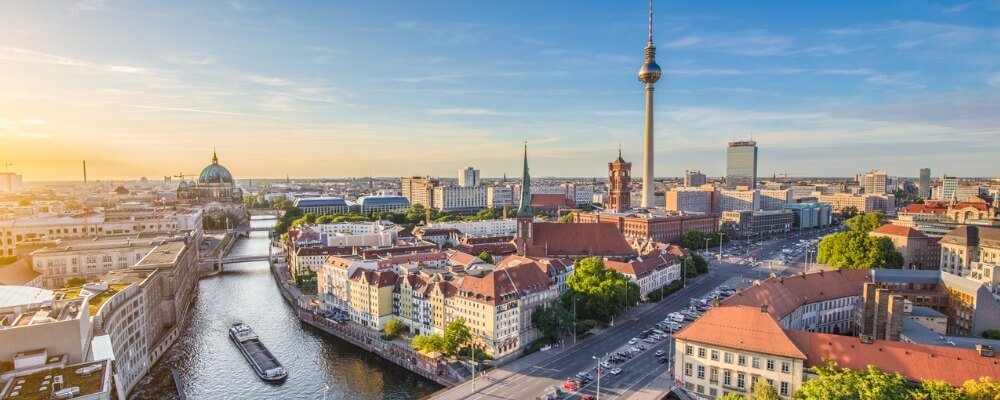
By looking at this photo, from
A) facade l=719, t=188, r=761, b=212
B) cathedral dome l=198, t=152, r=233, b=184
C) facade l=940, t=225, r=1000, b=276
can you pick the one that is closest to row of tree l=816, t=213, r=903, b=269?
facade l=940, t=225, r=1000, b=276

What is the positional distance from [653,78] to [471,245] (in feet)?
191

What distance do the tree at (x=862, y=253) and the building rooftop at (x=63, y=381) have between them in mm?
74899

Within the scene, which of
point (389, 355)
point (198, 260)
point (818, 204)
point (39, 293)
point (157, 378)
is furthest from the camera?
point (818, 204)

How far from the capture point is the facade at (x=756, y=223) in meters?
126

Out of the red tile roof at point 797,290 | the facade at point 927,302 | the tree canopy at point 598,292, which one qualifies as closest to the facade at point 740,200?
the facade at point 927,302

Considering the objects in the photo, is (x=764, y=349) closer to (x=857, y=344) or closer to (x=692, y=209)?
(x=857, y=344)

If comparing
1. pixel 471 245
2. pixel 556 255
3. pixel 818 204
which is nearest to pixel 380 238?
pixel 471 245

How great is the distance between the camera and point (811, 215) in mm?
145625

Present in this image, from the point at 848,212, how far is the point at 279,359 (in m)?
176

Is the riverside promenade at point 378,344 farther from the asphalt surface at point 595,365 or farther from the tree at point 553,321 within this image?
the tree at point 553,321

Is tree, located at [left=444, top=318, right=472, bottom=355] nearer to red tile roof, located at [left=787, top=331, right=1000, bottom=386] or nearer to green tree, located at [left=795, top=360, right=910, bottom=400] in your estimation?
red tile roof, located at [left=787, top=331, right=1000, bottom=386]

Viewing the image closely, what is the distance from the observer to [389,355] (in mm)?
48594

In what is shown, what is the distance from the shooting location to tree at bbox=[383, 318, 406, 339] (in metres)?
50.5

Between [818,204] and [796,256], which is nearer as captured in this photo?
[796,256]
